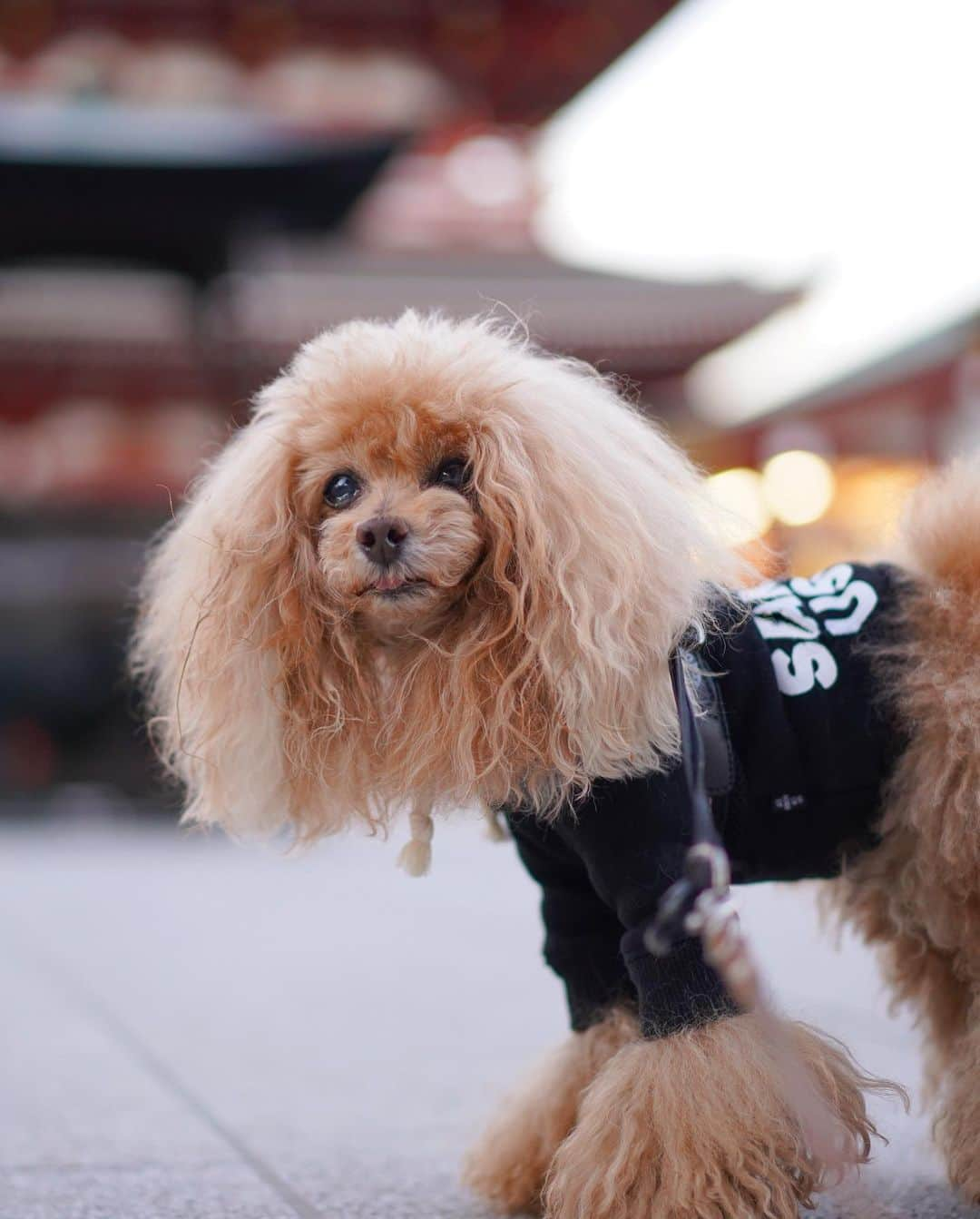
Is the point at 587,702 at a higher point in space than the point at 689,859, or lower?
higher

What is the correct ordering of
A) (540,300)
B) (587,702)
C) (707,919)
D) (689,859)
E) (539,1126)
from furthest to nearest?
(540,300) → (539,1126) → (587,702) → (689,859) → (707,919)

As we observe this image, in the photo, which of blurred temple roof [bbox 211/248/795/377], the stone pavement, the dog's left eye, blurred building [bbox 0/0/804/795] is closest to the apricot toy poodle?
the dog's left eye

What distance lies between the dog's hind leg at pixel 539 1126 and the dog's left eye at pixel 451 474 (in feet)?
2.44

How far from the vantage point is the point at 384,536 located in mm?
1851

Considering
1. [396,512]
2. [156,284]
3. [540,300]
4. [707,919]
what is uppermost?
[156,284]

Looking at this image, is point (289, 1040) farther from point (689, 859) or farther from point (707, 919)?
point (707, 919)

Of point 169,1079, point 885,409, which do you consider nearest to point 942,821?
point 169,1079

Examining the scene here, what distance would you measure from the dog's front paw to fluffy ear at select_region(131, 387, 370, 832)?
1.75 feet

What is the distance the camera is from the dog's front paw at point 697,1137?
5.76 ft

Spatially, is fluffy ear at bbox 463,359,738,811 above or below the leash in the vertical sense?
above

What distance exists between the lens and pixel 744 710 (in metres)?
2.01

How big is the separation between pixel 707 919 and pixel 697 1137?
34 centimetres

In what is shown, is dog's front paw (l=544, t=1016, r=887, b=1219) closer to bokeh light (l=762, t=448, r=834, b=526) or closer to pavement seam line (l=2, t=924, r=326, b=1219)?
pavement seam line (l=2, t=924, r=326, b=1219)

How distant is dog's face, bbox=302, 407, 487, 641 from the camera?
6.12 feet
